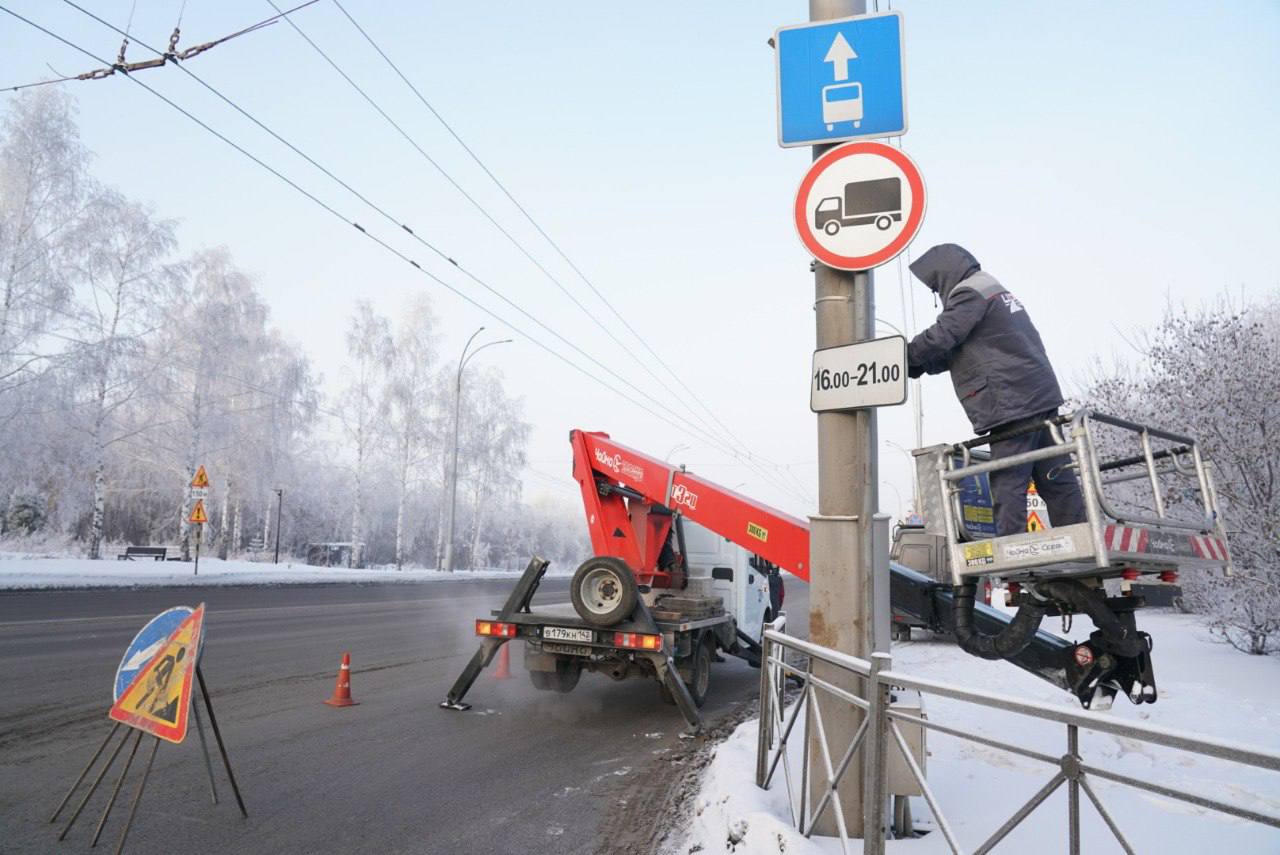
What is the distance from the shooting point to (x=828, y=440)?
12.6 feet

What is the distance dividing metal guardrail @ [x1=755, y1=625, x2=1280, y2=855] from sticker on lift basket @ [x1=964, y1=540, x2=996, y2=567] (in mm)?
768

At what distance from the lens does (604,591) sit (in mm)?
7488

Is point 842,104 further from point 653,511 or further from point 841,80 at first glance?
point 653,511

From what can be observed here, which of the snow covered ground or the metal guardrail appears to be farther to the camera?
the snow covered ground

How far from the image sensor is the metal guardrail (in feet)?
6.20

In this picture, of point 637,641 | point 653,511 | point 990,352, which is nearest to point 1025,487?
point 990,352

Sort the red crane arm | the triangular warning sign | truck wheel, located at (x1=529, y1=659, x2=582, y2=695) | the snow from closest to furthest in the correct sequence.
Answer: the triangular warning sign < the red crane arm < truck wheel, located at (x1=529, y1=659, x2=582, y2=695) < the snow

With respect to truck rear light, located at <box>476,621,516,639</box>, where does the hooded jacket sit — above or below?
above

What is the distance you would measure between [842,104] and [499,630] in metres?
5.79

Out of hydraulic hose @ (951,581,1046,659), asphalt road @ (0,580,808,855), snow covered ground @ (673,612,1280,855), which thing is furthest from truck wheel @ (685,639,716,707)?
hydraulic hose @ (951,581,1046,659)

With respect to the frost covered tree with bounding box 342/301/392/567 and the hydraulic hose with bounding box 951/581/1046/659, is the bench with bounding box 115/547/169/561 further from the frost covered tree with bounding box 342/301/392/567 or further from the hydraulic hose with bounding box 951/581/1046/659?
the hydraulic hose with bounding box 951/581/1046/659

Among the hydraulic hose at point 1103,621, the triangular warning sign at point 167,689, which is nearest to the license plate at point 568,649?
the triangular warning sign at point 167,689

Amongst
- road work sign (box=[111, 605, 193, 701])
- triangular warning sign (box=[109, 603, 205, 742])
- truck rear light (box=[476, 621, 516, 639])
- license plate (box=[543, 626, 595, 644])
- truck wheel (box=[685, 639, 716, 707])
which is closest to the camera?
triangular warning sign (box=[109, 603, 205, 742])

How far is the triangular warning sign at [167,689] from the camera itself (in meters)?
4.30
